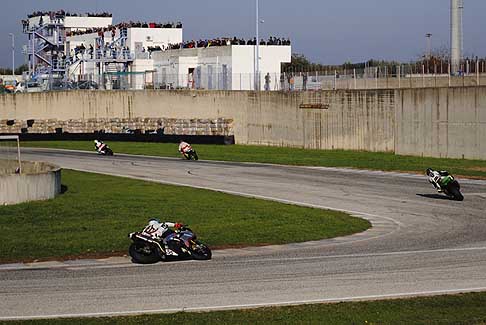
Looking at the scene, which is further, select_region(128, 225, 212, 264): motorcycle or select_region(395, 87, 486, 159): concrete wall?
select_region(395, 87, 486, 159): concrete wall

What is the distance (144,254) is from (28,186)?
1115 centimetres

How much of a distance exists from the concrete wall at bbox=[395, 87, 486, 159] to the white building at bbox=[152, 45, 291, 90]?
1801 cm

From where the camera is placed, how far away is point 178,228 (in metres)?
20.4

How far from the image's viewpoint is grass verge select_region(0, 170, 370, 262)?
22.6 m

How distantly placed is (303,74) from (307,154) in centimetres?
1207

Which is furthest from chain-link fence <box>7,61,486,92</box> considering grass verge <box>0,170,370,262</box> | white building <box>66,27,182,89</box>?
grass verge <box>0,170,370,262</box>

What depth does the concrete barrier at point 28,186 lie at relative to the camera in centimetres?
2938

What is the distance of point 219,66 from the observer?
243ft

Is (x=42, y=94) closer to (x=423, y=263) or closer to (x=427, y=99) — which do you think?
(x=427, y=99)

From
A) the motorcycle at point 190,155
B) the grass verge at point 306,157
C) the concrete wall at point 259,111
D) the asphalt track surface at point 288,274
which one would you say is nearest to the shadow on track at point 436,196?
the asphalt track surface at point 288,274

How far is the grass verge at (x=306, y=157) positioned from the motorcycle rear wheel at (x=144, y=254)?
23.6 metres

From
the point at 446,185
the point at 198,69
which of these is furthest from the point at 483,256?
the point at 198,69

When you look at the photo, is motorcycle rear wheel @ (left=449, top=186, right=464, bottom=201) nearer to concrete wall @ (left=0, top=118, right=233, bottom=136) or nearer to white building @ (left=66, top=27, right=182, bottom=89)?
concrete wall @ (left=0, top=118, right=233, bottom=136)

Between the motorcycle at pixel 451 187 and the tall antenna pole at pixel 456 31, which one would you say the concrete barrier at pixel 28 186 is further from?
the tall antenna pole at pixel 456 31
